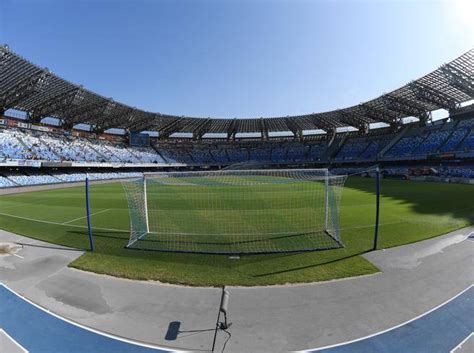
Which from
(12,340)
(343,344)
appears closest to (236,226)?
(343,344)

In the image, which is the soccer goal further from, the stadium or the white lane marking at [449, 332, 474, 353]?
the white lane marking at [449, 332, 474, 353]

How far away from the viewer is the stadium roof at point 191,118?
3269 cm

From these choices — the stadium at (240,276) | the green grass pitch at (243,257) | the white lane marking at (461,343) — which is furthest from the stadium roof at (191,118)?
the white lane marking at (461,343)

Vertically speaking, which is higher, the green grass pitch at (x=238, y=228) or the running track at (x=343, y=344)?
the running track at (x=343, y=344)

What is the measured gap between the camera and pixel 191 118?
62.3 metres

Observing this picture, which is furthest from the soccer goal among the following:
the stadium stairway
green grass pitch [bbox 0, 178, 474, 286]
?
the stadium stairway

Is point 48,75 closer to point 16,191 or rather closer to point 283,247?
point 16,191

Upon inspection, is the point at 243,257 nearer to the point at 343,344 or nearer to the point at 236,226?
the point at 236,226

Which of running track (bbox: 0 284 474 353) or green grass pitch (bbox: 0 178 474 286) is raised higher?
running track (bbox: 0 284 474 353)

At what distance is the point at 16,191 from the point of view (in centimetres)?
3091

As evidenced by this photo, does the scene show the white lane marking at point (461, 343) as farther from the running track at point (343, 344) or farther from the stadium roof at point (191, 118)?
the stadium roof at point (191, 118)

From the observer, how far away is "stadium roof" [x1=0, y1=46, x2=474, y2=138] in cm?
3269

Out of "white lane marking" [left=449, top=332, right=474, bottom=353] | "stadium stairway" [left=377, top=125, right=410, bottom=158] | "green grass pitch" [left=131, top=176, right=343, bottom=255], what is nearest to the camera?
"white lane marking" [left=449, top=332, right=474, bottom=353]

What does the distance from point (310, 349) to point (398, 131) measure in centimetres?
6445
